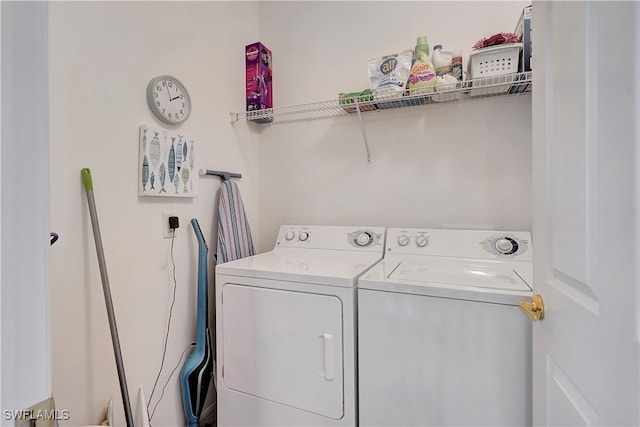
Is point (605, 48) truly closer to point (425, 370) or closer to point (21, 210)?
point (21, 210)

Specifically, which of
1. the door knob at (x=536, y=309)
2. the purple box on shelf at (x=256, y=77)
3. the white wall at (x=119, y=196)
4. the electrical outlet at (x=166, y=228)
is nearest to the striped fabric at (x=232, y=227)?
the white wall at (x=119, y=196)

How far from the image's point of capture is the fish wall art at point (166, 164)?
4.59 feet

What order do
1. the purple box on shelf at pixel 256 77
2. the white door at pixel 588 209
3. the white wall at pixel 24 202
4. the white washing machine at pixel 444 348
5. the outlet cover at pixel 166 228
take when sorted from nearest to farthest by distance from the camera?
the white wall at pixel 24 202 → the white door at pixel 588 209 → the white washing machine at pixel 444 348 → the outlet cover at pixel 166 228 → the purple box on shelf at pixel 256 77

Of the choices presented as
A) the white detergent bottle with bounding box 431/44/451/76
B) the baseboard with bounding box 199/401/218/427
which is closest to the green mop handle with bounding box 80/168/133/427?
the baseboard with bounding box 199/401/218/427

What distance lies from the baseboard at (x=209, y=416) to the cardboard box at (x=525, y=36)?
244cm

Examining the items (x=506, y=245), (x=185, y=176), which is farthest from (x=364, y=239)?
(x=185, y=176)

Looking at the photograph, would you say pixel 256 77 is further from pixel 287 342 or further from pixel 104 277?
pixel 287 342

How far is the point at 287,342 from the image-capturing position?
4.47 feet

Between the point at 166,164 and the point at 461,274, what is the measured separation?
1488 millimetres

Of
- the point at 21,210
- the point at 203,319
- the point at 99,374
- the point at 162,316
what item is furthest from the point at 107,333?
the point at 21,210

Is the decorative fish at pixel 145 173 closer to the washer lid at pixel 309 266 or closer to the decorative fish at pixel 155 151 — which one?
the decorative fish at pixel 155 151

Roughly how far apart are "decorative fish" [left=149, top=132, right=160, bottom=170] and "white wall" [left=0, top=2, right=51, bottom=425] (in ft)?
3.78

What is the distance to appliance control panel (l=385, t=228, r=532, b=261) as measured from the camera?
1.52 m

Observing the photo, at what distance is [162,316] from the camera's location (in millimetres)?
1510
